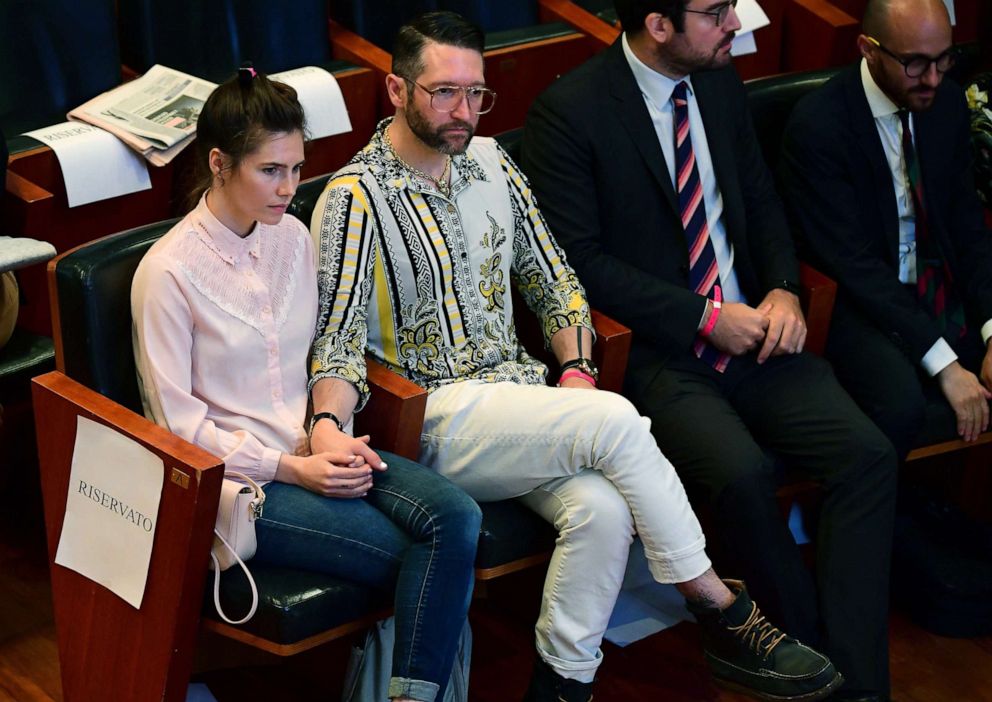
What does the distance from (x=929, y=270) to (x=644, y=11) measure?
0.72 metres

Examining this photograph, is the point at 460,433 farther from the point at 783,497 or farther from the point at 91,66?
the point at 91,66

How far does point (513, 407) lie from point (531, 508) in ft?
0.50

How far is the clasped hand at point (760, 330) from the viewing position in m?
2.42

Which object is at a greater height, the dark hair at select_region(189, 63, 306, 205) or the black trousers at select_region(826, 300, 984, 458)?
the dark hair at select_region(189, 63, 306, 205)

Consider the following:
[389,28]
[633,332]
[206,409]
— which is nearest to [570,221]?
[633,332]

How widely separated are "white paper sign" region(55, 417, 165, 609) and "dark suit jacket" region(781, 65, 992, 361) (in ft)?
4.28

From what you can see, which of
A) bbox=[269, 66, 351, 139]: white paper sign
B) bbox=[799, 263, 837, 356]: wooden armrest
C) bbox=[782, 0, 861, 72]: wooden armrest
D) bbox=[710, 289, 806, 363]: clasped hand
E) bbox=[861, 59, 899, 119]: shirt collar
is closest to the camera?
bbox=[710, 289, 806, 363]: clasped hand

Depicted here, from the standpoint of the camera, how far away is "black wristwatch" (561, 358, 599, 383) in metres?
2.27

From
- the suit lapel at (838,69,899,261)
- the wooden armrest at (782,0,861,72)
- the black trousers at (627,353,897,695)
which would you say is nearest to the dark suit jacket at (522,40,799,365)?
the black trousers at (627,353,897,695)

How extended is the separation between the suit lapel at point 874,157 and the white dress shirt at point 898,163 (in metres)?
0.01

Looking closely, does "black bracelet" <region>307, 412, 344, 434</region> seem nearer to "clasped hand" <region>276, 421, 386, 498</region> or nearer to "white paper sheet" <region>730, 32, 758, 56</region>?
"clasped hand" <region>276, 421, 386, 498</region>

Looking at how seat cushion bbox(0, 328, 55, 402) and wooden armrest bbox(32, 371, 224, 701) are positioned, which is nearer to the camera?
wooden armrest bbox(32, 371, 224, 701)

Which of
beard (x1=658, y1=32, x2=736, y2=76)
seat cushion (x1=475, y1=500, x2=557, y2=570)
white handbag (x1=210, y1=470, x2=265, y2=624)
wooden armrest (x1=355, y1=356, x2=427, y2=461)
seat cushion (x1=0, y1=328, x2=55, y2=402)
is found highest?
beard (x1=658, y1=32, x2=736, y2=76)

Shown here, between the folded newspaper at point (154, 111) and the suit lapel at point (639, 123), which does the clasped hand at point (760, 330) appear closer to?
the suit lapel at point (639, 123)
